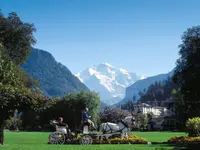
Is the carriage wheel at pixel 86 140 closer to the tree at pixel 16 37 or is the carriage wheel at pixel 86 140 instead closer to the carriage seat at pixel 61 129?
the carriage seat at pixel 61 129

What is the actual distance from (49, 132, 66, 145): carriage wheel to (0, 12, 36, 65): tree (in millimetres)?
23533

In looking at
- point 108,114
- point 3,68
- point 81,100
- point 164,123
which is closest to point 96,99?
point 81,100

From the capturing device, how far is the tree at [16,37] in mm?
47781

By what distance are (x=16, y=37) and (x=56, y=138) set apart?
2618cm

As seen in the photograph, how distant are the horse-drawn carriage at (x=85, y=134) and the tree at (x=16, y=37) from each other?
23.4 m

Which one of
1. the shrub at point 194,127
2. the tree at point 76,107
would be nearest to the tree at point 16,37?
the shrub at point 194,127

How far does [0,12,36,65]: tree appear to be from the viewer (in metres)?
47.8

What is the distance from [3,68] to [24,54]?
27.0 metres

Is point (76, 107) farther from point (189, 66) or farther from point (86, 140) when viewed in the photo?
point (86, 140)

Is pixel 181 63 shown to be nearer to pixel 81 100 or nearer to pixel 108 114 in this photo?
pixel 81 100

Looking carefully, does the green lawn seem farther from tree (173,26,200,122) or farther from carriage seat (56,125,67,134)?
carriage seat (56,125,67,134)

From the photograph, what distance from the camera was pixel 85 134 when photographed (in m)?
26.7

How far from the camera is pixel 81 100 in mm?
93312

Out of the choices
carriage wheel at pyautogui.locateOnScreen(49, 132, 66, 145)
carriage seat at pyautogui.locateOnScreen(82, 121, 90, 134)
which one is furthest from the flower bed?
carriage wheel at pyautogui.locateOnScreen(49, 132, 66, 145)
